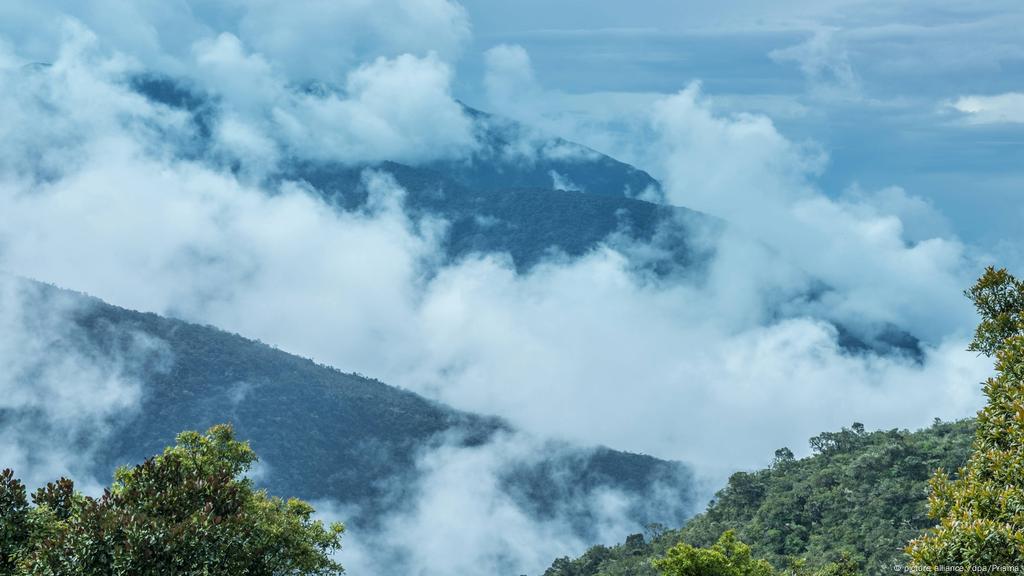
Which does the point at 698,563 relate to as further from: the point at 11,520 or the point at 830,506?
the point at 830,506

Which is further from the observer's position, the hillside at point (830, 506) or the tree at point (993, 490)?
the hillside at point (830, 506)

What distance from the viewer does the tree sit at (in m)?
14.2

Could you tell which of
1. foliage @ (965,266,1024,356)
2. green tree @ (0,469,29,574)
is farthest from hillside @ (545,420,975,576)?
green tree @ (0,469,29,574)

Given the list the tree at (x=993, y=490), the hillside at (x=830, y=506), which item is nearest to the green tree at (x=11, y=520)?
the tree at (x=993, y=490)

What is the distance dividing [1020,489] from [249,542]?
16.5 metres

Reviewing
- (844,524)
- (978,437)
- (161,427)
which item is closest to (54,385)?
(161,427)

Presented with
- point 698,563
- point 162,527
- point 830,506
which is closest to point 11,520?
point 162,527

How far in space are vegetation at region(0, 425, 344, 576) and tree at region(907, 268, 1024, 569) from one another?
14.5 meters

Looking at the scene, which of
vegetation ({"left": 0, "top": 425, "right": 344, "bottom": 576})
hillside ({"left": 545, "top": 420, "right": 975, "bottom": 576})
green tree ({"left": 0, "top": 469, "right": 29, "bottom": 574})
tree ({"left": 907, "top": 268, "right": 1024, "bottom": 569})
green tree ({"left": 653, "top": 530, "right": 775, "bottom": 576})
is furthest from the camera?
hillside ({"left": 545, "top": 420, "right": 975, "bottom": 576})

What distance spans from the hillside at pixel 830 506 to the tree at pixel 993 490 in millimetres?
29884

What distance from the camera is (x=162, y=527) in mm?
18203

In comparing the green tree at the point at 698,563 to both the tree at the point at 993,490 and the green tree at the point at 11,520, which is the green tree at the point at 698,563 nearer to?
the tree at the point at 993,490

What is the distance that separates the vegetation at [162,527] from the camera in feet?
59.1

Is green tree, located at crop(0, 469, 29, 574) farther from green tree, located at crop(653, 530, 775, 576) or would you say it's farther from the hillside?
the hillside
